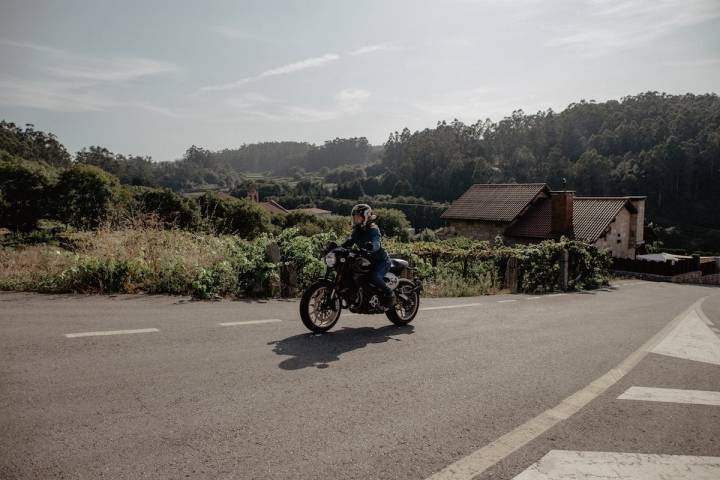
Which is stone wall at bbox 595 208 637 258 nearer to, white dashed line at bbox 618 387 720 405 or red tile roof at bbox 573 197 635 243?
red tile roof at bbox 573 197 635 243

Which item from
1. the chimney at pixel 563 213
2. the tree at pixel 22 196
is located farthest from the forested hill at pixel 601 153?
the tree at pixel 22 196

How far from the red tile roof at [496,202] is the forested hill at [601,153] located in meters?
59.9

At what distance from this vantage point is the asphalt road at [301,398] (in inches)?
128

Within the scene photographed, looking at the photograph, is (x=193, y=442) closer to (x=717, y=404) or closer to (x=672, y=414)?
(x=672, y=414)

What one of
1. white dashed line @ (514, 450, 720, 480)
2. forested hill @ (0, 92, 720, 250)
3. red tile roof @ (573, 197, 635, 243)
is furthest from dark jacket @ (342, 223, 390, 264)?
forested hill @ (0, 92, 720, 250)

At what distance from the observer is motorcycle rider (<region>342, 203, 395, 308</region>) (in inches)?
278

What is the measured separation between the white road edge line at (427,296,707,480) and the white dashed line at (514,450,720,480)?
24 cm

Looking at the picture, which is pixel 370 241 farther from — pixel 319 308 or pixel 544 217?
pixel 544 217

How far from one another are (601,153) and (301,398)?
120m

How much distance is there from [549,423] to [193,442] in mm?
2790

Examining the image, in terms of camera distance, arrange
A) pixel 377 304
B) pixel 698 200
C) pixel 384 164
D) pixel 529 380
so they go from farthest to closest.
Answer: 1. pixel 384 164
2. pixel 698 200
3. pixel 377 304
4. pixel 529 380

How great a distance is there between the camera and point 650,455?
3.50 metres

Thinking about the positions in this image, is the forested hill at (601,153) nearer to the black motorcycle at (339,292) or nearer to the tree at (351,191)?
the tree at (351,191)

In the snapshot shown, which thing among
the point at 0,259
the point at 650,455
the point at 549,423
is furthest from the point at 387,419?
the point at 0,259
